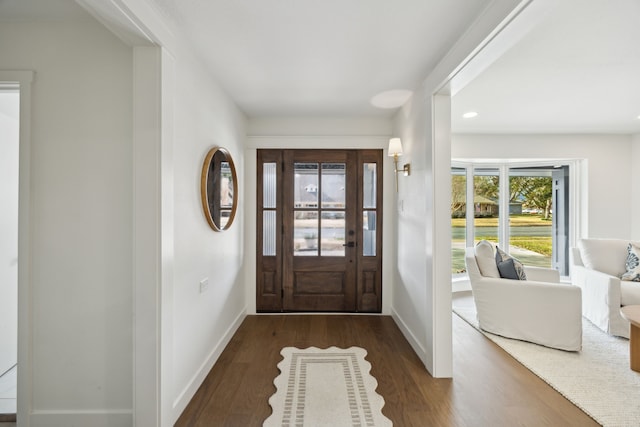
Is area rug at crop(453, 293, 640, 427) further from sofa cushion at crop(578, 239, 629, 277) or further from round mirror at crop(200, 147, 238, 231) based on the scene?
round mirror at crop(200, 147, 238, 231)

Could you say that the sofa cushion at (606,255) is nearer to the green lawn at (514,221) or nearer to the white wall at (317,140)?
the green lawn at (514,221)

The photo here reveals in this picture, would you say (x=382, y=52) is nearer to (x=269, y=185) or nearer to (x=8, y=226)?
(x=269, y=185)

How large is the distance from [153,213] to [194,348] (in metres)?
1.14

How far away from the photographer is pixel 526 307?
9.98ft

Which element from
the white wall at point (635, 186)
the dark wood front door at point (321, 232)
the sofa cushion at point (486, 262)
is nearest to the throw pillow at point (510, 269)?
the sofa cushion at point (486, 262)

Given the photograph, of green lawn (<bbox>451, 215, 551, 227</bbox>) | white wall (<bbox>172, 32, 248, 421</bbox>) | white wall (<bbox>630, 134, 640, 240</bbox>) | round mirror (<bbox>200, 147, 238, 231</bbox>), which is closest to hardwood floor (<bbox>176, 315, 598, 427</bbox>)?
white wall (<bbox>172, 32, 248, 421</bbox>)

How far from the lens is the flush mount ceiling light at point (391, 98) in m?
2.99

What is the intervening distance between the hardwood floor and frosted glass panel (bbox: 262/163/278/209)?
4.99 feet

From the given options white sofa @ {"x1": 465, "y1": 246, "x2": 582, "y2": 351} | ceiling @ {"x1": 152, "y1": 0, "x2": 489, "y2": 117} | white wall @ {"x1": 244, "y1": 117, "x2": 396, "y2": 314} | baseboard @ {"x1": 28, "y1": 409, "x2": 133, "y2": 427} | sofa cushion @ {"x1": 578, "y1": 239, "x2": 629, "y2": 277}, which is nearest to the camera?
ceiling @ {"x1": 152, "y1": 0, "x2": 489, "y2": 117}

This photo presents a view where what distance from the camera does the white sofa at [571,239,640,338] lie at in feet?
10.5

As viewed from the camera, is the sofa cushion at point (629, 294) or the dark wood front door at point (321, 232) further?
the dark wood front door at point (321, 232)

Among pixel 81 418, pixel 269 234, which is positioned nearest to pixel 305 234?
pixel 269 234

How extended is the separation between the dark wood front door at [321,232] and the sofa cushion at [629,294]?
2.50 metres

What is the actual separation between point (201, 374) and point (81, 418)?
745 millimetres
